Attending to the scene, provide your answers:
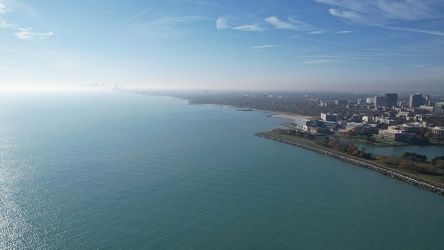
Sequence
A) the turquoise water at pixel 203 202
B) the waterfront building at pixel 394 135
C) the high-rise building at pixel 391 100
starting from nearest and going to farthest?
the turquoise water at pixel 203 202 → the waterfront building at pixel 394 135 → the high-rise building at pixel 391 100

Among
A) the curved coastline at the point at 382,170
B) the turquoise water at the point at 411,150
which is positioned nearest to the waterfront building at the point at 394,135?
the turquoise water at the point at 411,150

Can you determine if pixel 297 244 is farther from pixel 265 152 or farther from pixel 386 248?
pixel 265 152

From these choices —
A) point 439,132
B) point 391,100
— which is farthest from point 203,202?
point 391,100

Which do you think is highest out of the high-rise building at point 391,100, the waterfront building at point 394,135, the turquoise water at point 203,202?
the high-rise building at point 391,100

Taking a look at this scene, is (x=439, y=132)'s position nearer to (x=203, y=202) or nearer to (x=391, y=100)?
(x=203, y=202)

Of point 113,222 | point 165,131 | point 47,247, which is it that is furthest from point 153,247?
point 165,131

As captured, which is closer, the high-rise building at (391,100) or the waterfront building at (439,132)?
the waterfront building at (439,132)

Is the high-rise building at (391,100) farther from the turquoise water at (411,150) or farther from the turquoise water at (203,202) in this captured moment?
the turquoise water at (203,202)

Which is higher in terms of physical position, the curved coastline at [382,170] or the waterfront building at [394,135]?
the waterfront building at [394,135]
